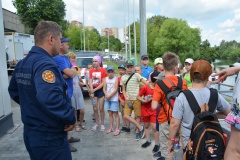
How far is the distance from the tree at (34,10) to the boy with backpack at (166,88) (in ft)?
143

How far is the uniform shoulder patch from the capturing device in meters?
2.11

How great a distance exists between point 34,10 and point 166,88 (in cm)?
4449

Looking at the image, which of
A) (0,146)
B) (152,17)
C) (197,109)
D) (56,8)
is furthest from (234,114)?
(152,17)

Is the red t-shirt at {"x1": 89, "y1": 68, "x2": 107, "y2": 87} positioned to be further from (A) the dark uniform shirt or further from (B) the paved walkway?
(A) the dark uniform shirt

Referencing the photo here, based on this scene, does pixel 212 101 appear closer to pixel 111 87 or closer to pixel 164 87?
pixel 164 87

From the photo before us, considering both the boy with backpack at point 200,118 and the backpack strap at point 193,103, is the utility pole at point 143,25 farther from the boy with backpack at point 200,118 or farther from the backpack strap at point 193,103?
the backpack strap at point 193,103

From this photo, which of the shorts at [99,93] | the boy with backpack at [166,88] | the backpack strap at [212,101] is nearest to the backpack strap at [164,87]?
the boy with backpack at [166,88]

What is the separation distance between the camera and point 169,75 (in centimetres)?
321

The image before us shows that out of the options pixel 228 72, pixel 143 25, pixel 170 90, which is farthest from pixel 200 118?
pixel 143 25

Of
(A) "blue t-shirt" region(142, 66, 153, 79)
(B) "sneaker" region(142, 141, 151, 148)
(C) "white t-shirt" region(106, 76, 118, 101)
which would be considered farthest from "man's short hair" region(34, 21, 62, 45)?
(A) "blue t-shirt" region(142, 66, 153, 79)

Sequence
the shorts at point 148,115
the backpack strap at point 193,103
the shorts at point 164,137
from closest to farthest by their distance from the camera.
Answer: the backpack strap at point 193,103 → the shorts at point 164,137 → the shorts at point 148,115

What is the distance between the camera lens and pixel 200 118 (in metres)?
2.12

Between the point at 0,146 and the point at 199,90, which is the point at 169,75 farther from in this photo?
the point at 0,146

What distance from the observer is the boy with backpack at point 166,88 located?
3057mm
